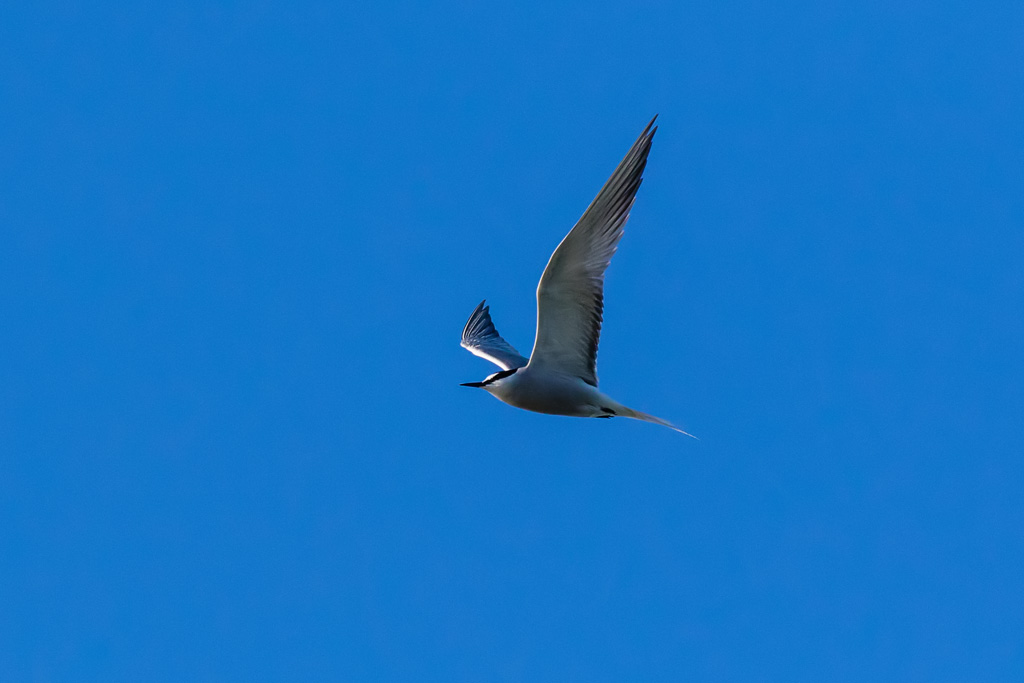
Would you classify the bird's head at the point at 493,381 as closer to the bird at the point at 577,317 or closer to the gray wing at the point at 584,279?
the bird at the point at 577,317

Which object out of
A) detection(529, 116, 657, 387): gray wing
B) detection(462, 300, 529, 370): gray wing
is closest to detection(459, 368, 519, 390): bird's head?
detection(529, 116, 657, 387): gray wing

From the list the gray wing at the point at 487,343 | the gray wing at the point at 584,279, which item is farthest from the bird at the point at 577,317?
the gray wing at the point at 487,343

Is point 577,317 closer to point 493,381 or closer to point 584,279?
point 584,279

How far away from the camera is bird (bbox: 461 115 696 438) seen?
30.1 feet

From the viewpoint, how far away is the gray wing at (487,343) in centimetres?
1270

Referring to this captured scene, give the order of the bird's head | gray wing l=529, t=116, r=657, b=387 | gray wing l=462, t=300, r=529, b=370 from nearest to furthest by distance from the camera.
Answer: gray wing l=529, t=116, r=657, b=387
the bird's head
gray wing l=462, t=300, r=529, b=370

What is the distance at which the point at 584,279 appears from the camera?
978 centimetres

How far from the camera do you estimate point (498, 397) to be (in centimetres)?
1070

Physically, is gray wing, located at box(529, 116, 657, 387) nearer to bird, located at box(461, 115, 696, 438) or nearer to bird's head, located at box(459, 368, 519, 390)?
bird, located at box(461, 115, 696, 438)

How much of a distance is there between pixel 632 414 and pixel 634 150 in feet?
8.80

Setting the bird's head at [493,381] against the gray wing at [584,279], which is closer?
the gray wing at [584,279]

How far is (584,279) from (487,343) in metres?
4.37

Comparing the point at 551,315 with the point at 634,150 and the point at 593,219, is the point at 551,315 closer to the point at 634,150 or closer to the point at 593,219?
the point at 593,219

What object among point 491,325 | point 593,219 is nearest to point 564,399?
point 593,219
